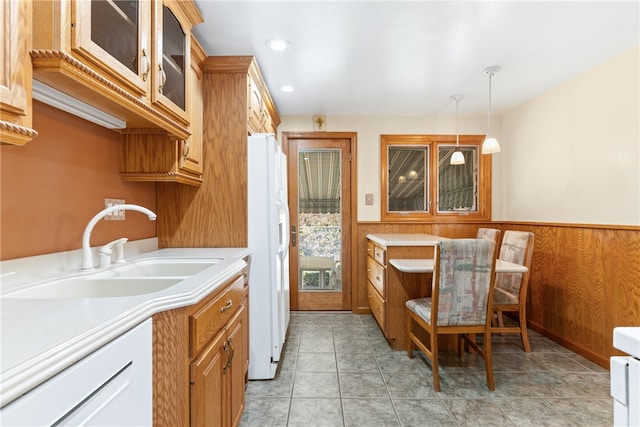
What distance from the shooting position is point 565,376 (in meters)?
2.20

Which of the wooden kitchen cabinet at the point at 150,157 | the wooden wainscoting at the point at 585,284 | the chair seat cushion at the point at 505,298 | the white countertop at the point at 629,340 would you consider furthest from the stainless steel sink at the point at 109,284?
the wooden wainscoting at the point at 585,284

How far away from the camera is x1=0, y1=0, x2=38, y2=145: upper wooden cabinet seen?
0.74m

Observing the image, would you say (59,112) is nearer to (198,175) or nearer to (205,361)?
(198,175)

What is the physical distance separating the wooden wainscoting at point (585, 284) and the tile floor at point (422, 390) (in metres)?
0.19

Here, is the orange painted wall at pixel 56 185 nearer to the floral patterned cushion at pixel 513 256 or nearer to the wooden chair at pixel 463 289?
the wooden chair at pixel 463 289

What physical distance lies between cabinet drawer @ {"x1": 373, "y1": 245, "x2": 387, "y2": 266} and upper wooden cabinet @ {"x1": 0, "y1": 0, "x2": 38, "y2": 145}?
2449 millimetres

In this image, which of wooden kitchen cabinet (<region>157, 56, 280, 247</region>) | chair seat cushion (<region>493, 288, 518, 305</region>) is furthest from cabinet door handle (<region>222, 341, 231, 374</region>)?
chair seat cushion (<region>493, 288, 518, 305</region>)

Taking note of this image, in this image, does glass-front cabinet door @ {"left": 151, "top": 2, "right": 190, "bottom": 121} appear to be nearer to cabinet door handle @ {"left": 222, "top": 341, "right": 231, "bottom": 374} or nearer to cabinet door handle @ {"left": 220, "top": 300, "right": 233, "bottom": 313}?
cabinet door handle @ {"left": 220, "top": 300, "right": 233, "bottom": 313}

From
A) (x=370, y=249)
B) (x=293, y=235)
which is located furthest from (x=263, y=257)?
(x=370, y=249)

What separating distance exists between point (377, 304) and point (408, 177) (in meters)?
1.70

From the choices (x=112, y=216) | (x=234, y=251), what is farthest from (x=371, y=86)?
(x=112, y=216)

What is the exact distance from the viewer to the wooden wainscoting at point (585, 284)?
7.14 feet

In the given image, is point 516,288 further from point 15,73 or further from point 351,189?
point 15,73

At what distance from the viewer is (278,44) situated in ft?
7.06
